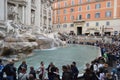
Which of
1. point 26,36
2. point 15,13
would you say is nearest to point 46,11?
point 15,13

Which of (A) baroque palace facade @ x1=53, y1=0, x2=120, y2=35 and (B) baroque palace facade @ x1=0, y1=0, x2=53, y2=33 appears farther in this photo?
(A) baroque palace facade @ x1=53, y1=0, x2=120, y2=35

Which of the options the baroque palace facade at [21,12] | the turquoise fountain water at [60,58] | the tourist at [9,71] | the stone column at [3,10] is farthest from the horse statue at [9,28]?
the tourist at [9,71]

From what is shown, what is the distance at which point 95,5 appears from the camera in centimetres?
4956

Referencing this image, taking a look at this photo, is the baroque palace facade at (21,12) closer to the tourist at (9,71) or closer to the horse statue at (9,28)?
the horse statue at (9,28)

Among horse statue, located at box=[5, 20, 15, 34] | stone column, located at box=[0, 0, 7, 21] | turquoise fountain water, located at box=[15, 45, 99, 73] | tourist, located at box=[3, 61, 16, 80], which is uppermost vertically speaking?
stone column, located at box=[0, 0, 7, 21]

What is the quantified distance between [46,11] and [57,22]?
17.9 m

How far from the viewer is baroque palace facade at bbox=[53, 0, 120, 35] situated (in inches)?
1813

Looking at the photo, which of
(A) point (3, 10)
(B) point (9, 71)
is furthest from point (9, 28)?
(B) point (9, 71)

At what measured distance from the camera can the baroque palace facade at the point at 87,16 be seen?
4606 centimetres

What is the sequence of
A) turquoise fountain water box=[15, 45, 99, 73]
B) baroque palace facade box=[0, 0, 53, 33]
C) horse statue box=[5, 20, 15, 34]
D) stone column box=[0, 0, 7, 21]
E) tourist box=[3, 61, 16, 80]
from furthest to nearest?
1. baroque palace facade box=[0, 0, 53, 33]
2. stone column box=[0, 0, 7, 21]
3. horse statue box=[5, 20, 15, 34]
4. turquoise fountain water box=[15, 45, 99, 73]
5. tourist box=[3, 61, 16, 80]

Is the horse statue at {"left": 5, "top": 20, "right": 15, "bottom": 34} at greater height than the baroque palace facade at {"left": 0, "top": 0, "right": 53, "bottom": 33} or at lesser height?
lesser

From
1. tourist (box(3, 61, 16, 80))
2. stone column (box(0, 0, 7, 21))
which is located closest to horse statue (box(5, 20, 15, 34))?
stone column (box(0, 0, 7, 21))

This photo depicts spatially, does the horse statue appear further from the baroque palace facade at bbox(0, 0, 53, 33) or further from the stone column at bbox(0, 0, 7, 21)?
the stone column at bbox(0, 0, 7, 21)

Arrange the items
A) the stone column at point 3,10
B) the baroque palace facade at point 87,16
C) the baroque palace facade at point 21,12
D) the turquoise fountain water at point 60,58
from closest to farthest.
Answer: the turquoise fountain water at point 60,58, the stone column at point 3,10, the baroque palace facade at point 21,12, the baroque palace facade at point 87,16
